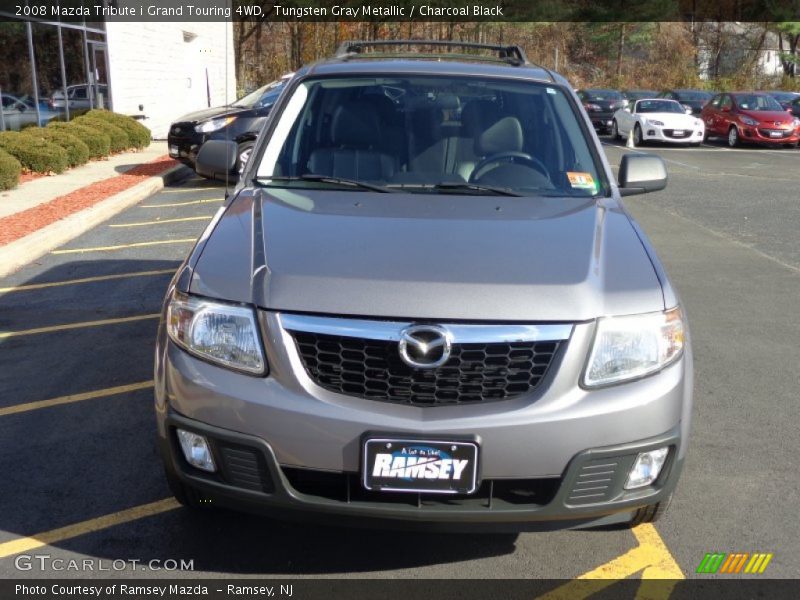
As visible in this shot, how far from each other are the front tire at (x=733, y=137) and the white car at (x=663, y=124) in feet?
3.29

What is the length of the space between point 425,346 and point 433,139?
5.98 ft

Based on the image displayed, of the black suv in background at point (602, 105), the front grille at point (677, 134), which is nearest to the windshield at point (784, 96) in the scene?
the black suv in background at point (602, 105)

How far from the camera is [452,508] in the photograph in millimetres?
2881

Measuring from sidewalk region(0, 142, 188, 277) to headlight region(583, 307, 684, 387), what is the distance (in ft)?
21.4

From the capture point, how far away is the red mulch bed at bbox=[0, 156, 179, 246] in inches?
376

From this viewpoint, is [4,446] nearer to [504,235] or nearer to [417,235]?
[417,235]

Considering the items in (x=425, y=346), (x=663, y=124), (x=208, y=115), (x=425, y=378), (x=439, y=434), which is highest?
(x=425, y=346)

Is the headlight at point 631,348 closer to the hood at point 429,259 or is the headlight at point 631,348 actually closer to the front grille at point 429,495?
the hood at point 429,259

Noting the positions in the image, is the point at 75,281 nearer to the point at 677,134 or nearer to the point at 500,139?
the point at 500,139

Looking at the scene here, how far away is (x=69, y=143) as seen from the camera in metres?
15.5

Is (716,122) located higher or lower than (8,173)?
lower

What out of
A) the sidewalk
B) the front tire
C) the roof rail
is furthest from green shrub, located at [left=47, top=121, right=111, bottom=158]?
the front tire

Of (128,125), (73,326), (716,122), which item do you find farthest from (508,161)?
(716,122)

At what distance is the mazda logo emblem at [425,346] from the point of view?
2844 mm
